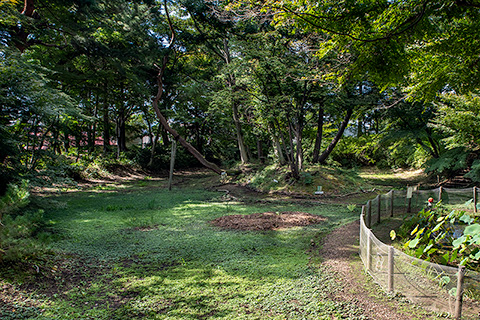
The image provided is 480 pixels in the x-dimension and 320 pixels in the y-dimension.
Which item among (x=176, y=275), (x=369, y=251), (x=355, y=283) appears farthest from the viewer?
(x=176, y=275)

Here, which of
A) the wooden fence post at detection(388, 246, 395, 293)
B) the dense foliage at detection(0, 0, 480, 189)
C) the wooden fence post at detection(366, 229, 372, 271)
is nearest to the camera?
the wooden fence post at detection(388, 246, 395, 293)

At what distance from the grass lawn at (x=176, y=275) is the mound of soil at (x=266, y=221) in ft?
1.10

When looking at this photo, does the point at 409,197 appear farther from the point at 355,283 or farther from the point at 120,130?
the point at 120,130

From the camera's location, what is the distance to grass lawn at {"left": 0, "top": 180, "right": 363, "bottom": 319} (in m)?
2.89

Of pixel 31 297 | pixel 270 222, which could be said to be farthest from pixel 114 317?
pixel 270 222

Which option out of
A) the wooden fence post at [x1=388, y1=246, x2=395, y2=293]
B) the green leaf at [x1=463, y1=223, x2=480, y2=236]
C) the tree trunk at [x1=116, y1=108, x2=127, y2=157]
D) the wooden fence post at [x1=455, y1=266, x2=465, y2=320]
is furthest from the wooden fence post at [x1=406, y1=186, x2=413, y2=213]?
the tree trunk at [x1=116, y1=108, x2=127, y2=157]

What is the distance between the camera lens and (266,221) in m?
6.73

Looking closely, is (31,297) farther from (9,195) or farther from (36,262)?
(9,195)

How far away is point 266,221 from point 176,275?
330 cm

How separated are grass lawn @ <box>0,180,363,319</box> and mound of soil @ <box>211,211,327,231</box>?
0.34m

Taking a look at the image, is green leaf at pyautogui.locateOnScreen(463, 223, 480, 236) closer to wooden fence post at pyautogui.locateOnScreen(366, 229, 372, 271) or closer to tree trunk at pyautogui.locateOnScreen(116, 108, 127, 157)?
wooden fence post at pyautogui.locateOnScreen(366, 229, 372, 271)

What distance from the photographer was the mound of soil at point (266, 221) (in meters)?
6.36

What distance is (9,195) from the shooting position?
158 inches

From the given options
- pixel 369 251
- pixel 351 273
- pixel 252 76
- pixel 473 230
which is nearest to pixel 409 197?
pixel 369 251
